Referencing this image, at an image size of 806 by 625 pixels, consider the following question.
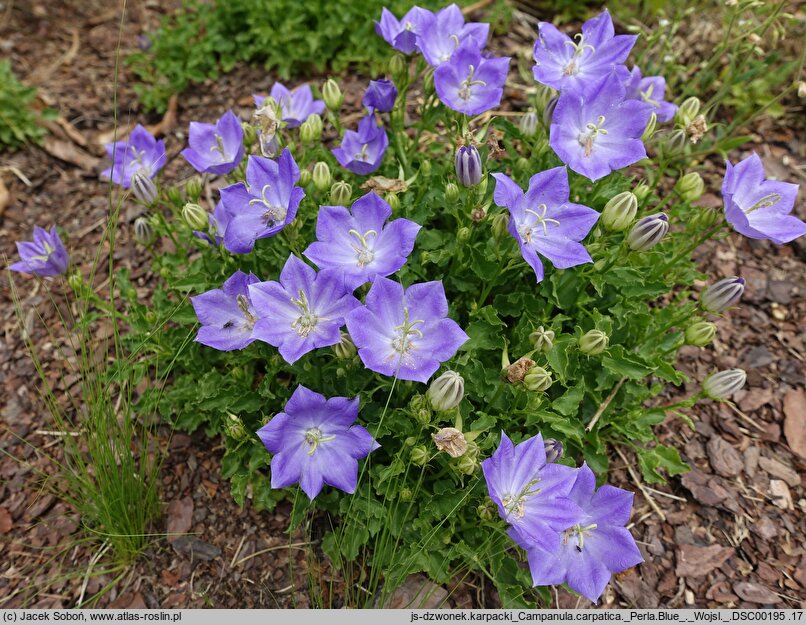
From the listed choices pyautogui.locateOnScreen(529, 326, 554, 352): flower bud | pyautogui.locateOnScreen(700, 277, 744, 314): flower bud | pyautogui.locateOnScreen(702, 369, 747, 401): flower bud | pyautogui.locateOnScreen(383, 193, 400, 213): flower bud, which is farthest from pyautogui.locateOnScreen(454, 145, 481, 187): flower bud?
pyautogui.locateOnScreen(702, 369, 747, 401): flower bud

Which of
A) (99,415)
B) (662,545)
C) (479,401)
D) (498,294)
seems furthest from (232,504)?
(662,545)

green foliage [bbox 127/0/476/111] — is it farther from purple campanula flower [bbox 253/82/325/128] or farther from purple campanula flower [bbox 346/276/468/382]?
purple campanula flower [bbox 346/276/468/382]

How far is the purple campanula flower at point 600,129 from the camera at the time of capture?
3.57m

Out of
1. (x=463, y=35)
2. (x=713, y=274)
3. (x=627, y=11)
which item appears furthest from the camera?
(x=627, y=11)

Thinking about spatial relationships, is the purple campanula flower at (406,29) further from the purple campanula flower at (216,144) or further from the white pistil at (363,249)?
the white pistil at (363,249)

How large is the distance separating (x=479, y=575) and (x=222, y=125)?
10.3 feet

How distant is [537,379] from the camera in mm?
3193

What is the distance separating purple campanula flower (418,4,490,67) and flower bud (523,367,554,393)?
2.08 meters

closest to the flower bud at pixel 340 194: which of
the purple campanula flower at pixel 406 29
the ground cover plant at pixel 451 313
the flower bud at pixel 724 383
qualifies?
the ground cover plant at pixel 451 313

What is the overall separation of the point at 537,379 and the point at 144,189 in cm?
256

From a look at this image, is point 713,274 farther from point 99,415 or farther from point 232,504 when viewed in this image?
point 99,415

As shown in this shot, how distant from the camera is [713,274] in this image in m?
5.23

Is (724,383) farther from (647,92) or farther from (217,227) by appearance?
(217,227)

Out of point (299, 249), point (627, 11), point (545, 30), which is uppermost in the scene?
point (545, 30)
